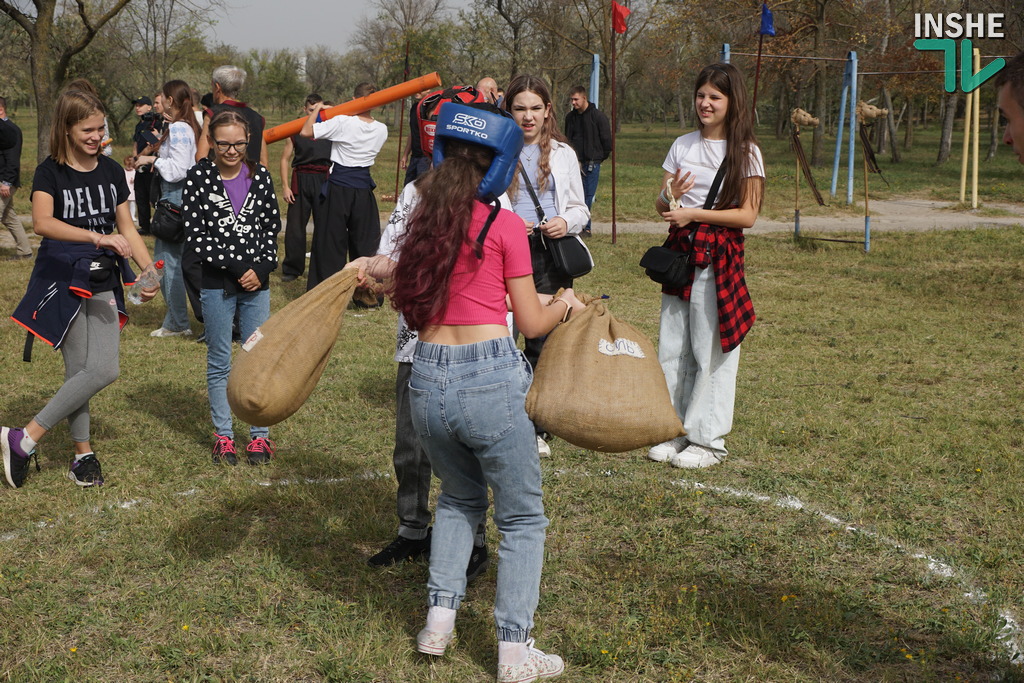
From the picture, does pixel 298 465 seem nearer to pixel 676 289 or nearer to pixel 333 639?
pixel 333 639

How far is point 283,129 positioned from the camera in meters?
7.92

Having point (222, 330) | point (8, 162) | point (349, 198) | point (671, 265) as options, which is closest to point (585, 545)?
point (671, 265)

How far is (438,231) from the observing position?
2.80 meters

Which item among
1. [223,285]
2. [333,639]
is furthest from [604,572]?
[223,285]

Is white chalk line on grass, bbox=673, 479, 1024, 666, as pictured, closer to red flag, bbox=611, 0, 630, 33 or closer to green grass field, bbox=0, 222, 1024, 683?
green grass field, bbox=0, 222, 1024, 683

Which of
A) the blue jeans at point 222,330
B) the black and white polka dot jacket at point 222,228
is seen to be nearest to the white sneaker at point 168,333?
the blue jeans at point 222,330

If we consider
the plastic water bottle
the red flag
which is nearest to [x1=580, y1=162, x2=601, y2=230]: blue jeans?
the red flag

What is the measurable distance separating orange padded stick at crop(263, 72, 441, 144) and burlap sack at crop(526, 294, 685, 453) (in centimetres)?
411

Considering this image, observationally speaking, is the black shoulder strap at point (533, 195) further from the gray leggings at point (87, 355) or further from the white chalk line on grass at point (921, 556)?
the gray leggings at point (87, 355)

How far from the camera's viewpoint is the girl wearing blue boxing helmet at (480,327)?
282 centimetres

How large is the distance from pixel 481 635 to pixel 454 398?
1.13 m

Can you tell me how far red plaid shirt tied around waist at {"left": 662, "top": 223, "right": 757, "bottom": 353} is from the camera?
204 inches

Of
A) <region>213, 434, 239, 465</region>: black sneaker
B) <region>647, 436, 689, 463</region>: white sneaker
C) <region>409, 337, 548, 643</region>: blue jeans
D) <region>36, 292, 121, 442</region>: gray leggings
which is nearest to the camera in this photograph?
<region>409, 337, 548, 643</region>: blue jeans

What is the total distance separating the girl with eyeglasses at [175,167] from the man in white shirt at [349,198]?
4.65 ft
